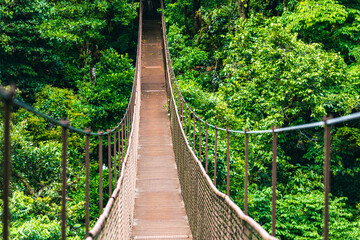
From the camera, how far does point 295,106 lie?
463 inches

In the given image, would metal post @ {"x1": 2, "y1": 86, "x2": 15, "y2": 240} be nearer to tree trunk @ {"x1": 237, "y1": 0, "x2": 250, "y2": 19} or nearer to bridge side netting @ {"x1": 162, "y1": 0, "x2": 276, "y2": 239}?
bridge side netting @ {"x1": 162, "y1": 0, "x2": 276, "y2": 239}

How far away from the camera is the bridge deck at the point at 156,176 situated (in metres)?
7.28

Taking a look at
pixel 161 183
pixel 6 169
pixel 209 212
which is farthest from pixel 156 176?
pixel 6 169

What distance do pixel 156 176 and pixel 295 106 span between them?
14.9ft

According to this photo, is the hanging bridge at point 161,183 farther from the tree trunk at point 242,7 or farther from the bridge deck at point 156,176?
the tree trunk at point 242,7

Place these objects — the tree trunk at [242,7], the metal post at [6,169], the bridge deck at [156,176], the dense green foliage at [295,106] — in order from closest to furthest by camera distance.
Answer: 1. the metal post at [6,169]
2. the bridge deck at [156,176]
3. the dense green foliage at [295,106]
4. the tree trunk at [242,7]

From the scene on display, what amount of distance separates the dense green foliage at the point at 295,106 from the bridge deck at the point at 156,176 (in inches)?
49.6

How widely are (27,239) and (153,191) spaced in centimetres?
310

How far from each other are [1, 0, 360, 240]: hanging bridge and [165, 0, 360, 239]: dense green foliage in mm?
1335

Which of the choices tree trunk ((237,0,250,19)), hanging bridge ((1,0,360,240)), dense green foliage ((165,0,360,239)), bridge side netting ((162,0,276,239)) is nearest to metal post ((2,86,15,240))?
hanging bridge ((1,0,360,240))

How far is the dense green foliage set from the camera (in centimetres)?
1005

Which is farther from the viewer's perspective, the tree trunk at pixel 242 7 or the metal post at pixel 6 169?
the tree trunk at pixel 242 7

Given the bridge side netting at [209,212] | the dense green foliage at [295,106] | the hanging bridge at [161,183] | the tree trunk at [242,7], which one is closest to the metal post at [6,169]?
the hanging bridge at [161,183]

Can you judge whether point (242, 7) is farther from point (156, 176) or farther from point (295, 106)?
point (156, 176)
